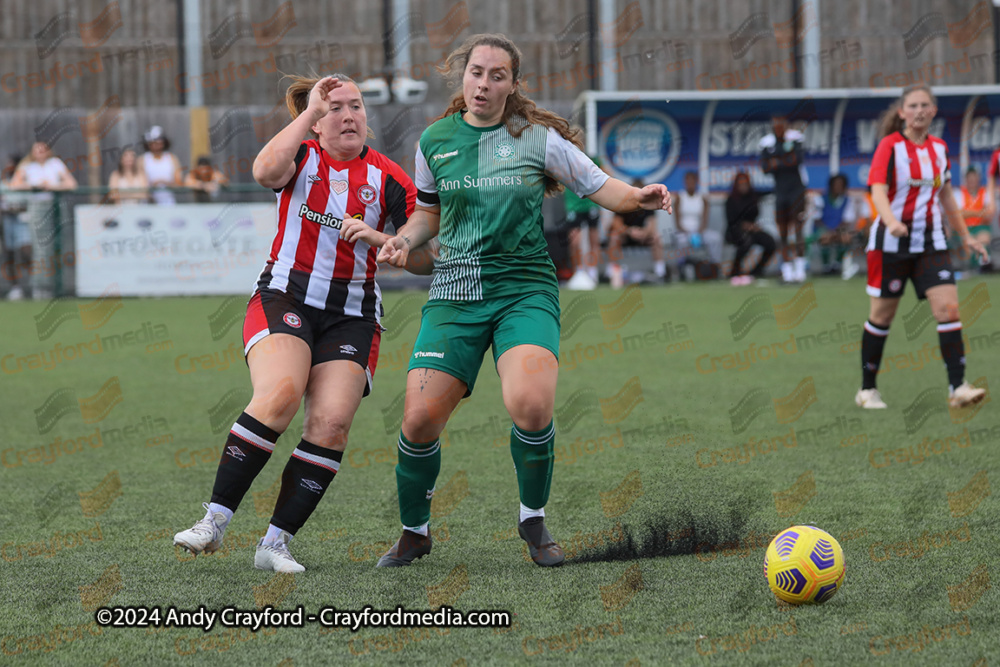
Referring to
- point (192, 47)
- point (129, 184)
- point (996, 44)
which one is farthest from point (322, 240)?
point (996, 44)

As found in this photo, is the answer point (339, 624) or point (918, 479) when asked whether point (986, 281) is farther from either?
point (339, 624)

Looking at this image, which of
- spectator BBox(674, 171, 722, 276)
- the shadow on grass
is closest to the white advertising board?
spectator BBox(674, 171, 722, 276)

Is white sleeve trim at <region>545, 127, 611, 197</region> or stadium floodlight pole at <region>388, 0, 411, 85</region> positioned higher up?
stadium floodlight pole at <region>388, 0, 411, 85</region>

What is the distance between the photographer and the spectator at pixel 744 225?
18266 millimetres

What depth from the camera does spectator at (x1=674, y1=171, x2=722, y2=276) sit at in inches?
742

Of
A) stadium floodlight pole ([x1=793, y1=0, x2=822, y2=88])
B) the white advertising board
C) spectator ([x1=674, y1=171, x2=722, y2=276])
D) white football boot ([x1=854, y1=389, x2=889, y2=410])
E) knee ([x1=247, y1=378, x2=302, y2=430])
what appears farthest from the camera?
stadium floodlight pole ([x1=793, y1=0, x2=822, y2=88])

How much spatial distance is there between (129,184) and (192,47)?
6.99m

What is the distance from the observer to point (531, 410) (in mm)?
4246

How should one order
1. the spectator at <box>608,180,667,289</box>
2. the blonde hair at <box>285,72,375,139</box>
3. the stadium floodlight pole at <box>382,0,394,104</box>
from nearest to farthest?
the blonde hair at <box>285,72,375,139</box>, the spectator at <box>608,180,667,289</box>, the stadium floodlight pole at <box>382,0,394,104</box>

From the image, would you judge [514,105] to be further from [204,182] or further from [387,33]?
[387,33]

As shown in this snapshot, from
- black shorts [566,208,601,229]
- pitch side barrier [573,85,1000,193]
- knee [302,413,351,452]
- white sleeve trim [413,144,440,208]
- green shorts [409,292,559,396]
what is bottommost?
knee [302,413,351,452]

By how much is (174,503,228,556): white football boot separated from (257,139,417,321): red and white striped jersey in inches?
34.2

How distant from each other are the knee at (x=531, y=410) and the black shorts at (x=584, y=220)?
13488 millimetres

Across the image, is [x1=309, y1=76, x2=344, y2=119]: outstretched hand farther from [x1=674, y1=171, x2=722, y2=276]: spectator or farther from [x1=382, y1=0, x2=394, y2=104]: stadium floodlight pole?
[x1=382, y1=0, x2=394, y2=104]: stadium floodlight pole
